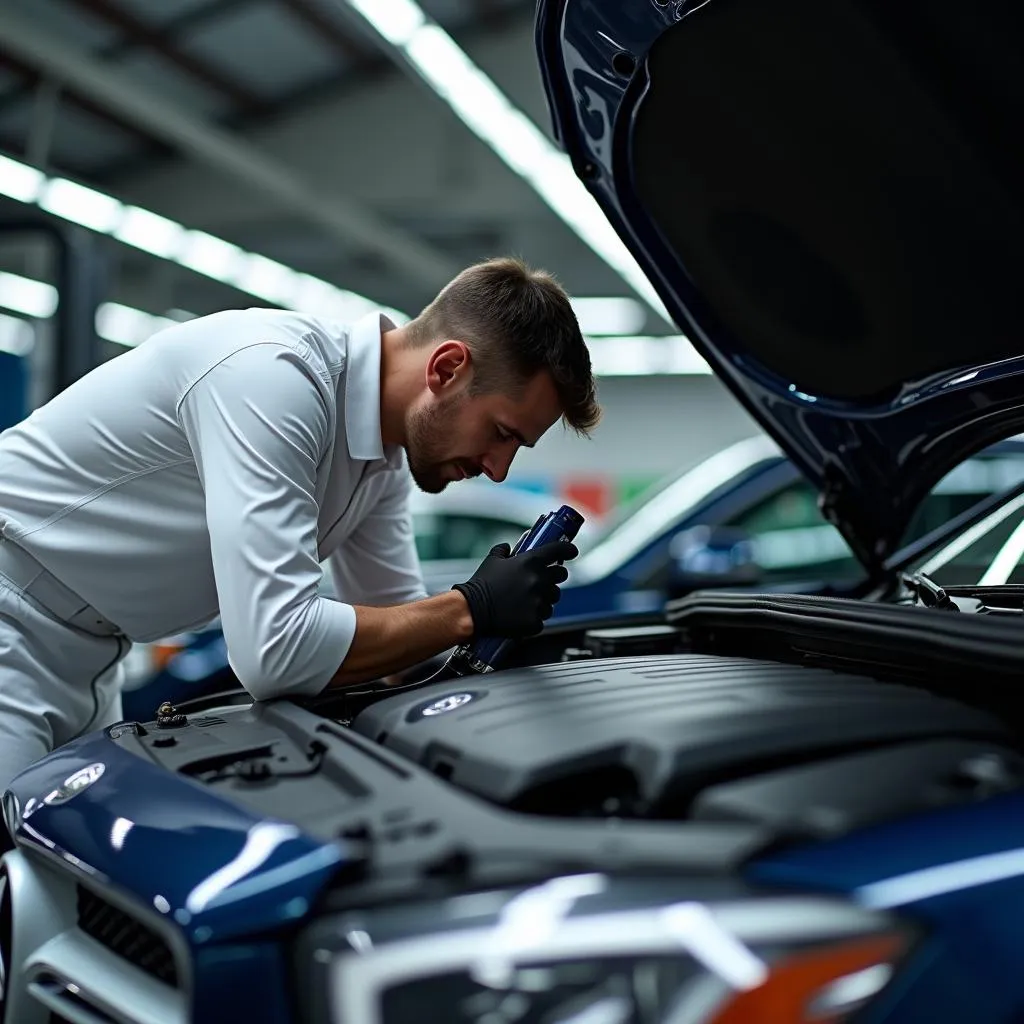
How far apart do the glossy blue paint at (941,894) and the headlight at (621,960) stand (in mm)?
19

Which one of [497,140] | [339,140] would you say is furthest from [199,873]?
[339,140]

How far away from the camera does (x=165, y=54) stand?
826cm

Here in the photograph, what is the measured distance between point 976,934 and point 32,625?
58.5 inches

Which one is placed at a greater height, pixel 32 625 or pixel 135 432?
pixel 135 432

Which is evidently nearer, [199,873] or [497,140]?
[199,873]

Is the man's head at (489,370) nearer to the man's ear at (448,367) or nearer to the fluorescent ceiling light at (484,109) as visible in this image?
the man's ear at (448,367)

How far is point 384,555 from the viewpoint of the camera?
2197mm

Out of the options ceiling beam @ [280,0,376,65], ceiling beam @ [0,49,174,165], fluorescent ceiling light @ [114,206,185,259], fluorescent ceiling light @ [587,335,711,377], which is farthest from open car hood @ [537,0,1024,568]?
fluorescent ceiling light @ [587,335,711,377]

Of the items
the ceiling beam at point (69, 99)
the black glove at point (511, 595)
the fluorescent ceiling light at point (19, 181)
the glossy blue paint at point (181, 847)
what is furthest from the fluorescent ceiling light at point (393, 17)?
the glossy blue paint at point (181, 847)

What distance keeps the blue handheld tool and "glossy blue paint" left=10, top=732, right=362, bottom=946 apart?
1.92 feet

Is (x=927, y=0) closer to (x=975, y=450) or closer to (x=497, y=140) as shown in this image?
(x=975, y=450)

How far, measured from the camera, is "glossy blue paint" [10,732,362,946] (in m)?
0.96

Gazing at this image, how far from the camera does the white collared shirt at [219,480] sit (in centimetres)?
154

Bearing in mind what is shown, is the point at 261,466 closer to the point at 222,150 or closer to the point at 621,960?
the point at 621,960
